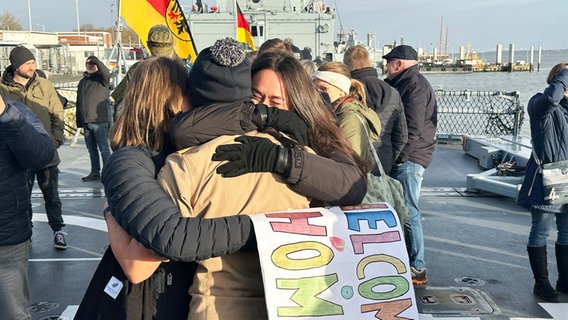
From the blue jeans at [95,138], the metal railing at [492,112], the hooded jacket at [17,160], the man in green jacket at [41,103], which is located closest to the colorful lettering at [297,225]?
the hooded jacket at [17,160]

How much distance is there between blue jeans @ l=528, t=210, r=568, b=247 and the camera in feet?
14.1

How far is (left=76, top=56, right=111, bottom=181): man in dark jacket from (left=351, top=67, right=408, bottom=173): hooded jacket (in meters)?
5.34

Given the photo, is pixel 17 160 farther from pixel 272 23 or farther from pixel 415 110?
pixel 272 23

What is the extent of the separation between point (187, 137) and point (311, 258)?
57cm

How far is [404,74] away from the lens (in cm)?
479

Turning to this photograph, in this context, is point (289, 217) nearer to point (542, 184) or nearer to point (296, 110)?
point (296, 110)

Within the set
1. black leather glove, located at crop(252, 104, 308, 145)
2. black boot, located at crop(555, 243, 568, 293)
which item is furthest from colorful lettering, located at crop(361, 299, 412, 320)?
black boot, located at crop(555, 243, 568, 293)

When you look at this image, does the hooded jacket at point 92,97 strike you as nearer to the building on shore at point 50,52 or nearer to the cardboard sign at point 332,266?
the cardboard sign at point 332,266

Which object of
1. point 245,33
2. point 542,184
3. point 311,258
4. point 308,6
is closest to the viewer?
point 311,258

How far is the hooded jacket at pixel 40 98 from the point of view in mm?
5281

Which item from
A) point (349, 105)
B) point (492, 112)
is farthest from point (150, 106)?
point (492, 112)

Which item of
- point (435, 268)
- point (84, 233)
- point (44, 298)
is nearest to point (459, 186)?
point (435, 268)

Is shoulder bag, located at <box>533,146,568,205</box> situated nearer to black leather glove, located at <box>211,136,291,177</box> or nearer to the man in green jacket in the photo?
black leather glove, located at <box>211,136,291,177</box>

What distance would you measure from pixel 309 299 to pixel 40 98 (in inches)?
181
